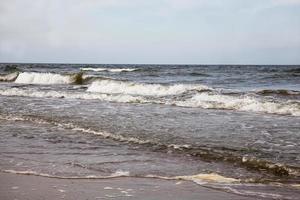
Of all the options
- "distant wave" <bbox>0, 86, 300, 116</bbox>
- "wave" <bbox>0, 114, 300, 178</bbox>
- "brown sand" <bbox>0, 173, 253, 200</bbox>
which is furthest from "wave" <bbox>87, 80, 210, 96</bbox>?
"brown sand" <bbox>0, 173, 253, 200</bbox>

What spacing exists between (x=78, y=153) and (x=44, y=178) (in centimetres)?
149

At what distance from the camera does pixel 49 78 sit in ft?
109

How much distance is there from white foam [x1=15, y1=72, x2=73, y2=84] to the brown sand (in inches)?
1083

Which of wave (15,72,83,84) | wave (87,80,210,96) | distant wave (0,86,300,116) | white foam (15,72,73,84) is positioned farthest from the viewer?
white foam (15,72,73,84)

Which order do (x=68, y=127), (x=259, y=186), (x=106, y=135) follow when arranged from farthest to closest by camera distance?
(x=68, y=127), (x=106, y=135), (x=259, y=186)

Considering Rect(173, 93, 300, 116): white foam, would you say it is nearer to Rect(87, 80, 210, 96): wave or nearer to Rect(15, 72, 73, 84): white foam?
Rect(87, 80, 210, 96): wave

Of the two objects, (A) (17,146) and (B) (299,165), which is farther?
(A) (17,146)

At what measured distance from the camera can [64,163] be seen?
550 centimetres

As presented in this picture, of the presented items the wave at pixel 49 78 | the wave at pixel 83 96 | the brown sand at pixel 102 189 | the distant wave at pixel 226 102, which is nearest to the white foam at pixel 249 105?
the distant wave at pixel 226 102

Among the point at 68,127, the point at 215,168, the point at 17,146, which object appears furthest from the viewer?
the point at 68,127

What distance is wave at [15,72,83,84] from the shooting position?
103 feet

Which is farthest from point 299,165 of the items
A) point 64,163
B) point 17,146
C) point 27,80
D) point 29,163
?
point 27,80

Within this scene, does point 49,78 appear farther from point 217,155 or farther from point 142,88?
point 217,155

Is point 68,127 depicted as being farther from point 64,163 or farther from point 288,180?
point 288,180
